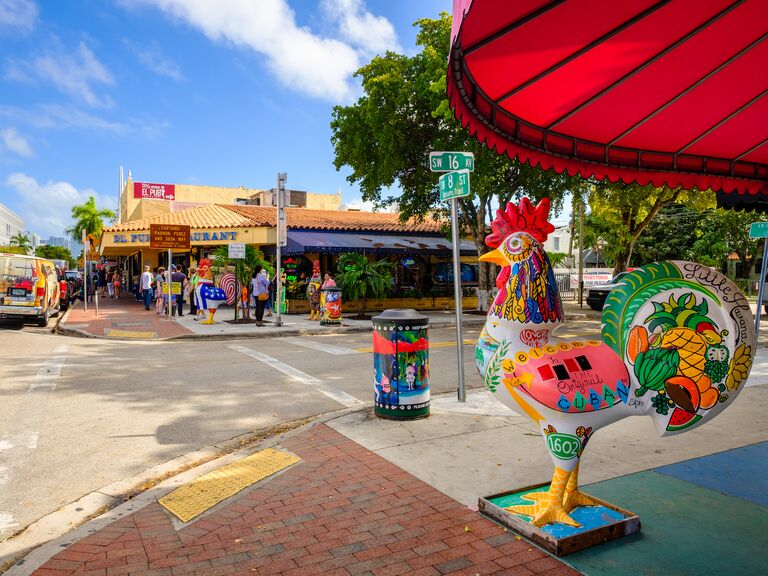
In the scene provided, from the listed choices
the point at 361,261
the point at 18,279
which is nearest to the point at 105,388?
the point at 18,279

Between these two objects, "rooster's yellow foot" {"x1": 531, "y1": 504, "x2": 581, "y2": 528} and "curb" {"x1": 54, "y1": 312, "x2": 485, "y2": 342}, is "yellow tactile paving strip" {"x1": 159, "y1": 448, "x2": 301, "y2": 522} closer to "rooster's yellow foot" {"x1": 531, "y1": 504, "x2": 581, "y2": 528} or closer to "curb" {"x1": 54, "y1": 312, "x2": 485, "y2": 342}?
"rooster's yellow foot" {"x1": 531, "y1": 504, "x2": 581, "y2": 528}

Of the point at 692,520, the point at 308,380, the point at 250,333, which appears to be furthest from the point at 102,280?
the point at 692,520

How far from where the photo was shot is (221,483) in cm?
475

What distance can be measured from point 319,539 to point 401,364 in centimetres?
290

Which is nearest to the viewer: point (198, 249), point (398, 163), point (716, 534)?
point (716, 534)

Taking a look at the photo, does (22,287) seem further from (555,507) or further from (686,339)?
(686,339)

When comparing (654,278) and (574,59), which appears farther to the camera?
(574,59)

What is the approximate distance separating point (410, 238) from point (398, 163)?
25.6ft

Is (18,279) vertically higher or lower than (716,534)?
higher

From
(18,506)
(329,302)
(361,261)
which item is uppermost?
(361,261)

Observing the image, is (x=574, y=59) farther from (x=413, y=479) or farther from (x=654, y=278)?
(x=413, y=479)

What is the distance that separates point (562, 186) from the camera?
1961 centimetres

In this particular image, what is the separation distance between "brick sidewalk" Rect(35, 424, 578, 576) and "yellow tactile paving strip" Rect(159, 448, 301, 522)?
0.40 ft

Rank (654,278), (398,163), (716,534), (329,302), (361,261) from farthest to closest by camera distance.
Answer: (361,261)
(398,163)
(329,302)
(716,534)
(654,278)
